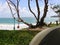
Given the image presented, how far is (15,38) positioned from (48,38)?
19.5ft

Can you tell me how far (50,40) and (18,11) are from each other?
9867 millimetres

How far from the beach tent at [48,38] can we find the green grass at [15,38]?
5.16m

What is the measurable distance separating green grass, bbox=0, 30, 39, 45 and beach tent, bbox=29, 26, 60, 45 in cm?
516

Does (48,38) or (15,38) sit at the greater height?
(48,38)

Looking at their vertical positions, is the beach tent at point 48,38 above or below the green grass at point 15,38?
above

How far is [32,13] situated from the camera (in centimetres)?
1222

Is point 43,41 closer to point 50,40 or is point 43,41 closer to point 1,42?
point 50,40

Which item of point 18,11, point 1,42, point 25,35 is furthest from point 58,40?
point 18,11

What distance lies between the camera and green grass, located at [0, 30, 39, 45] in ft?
23.3

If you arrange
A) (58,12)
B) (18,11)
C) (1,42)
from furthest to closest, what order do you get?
(58,12), (18,11), (1,42)

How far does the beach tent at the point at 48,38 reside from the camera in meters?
1.71

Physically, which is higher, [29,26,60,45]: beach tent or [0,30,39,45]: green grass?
[29,26,60,45]: beach tent

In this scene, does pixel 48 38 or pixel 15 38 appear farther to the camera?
pixel 15 38

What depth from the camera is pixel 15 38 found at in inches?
301
